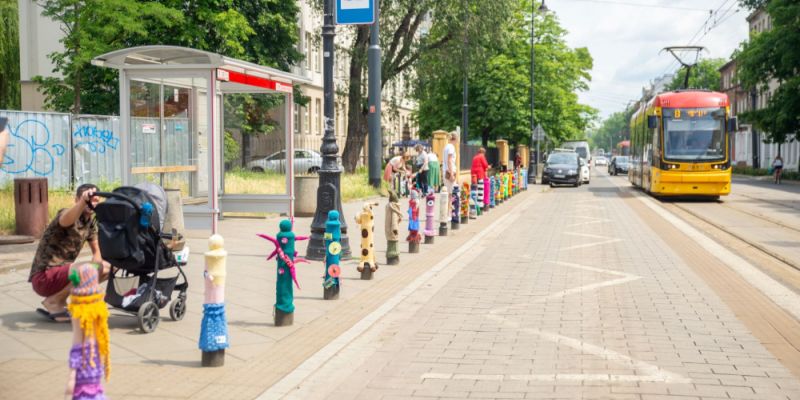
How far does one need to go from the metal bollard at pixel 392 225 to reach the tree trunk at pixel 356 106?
20507 millimetres

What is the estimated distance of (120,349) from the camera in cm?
632

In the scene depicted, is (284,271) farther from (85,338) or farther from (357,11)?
(357,11)

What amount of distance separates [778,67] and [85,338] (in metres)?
53.2

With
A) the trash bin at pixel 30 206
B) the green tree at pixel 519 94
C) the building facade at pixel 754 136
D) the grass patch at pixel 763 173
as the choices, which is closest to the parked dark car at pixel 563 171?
the green tree at pixel 519 94

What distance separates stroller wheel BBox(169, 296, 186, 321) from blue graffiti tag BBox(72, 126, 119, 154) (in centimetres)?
1738

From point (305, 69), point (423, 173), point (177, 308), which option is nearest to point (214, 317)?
point (177, 308)

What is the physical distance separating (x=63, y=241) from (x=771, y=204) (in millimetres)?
23572

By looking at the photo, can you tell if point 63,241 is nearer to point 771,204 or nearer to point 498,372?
point 498,372

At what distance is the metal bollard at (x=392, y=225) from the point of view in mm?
11180

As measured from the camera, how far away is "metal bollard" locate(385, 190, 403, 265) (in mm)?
11180

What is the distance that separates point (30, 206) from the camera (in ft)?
40.1

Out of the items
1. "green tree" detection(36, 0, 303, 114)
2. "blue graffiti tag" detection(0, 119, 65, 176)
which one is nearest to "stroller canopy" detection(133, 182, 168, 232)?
"green tree" detection(36, 0, 303, 114)

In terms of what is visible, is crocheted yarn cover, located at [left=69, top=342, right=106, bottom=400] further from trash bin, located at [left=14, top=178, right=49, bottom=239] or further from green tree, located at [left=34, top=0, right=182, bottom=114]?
green tree, located at [left=34, top=0, right=182, bottom=114]

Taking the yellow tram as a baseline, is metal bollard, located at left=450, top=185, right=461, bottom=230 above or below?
below
